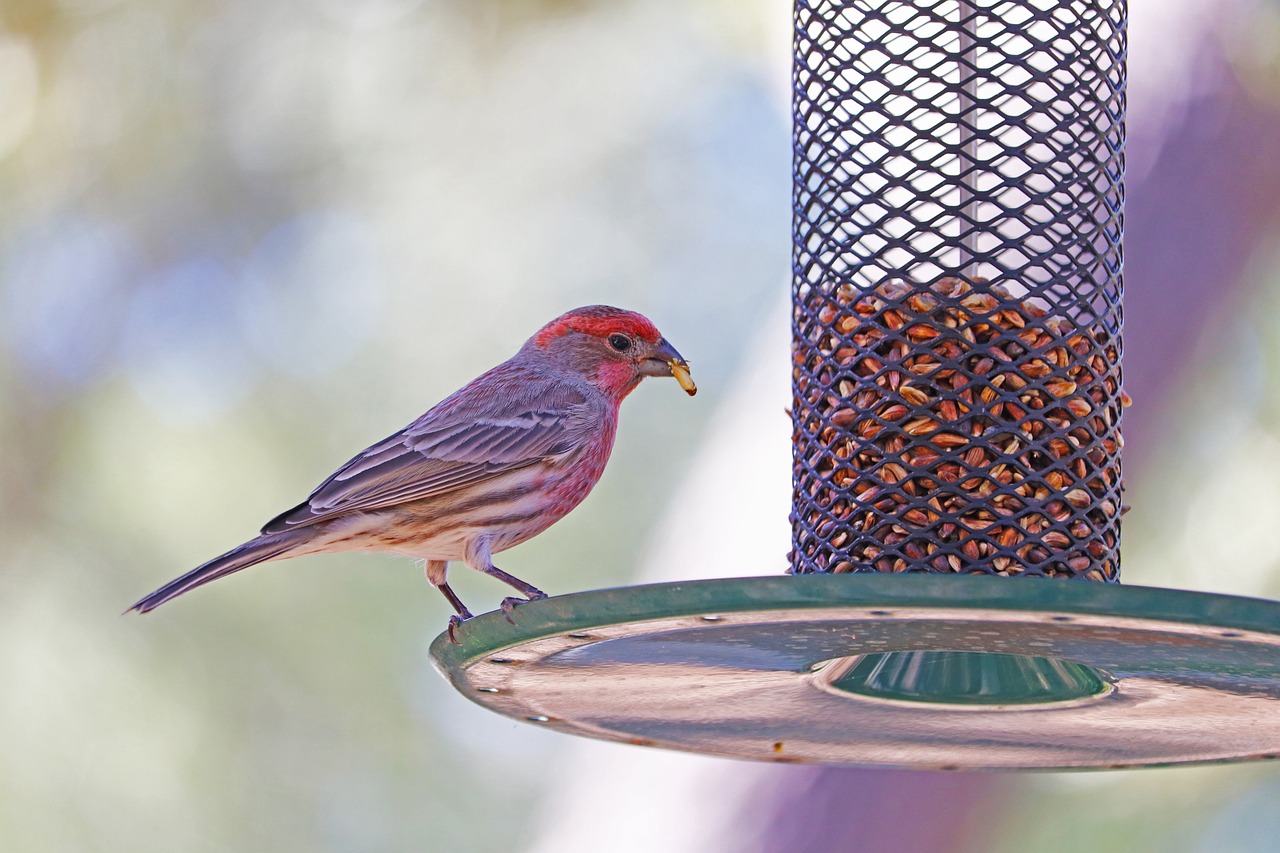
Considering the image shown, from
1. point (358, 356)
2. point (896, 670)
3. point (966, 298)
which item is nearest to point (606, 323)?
point (966, 298)

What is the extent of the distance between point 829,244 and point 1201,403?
3.95m

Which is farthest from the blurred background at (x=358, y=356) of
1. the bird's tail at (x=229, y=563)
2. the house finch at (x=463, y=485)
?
the bird's tail at (x=229, y=563)

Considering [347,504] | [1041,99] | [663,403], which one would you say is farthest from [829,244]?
[663,403]

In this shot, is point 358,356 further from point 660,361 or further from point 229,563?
point 229,563

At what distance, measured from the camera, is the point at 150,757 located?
8398 mm

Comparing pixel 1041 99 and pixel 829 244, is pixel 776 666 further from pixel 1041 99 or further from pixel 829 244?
pixel 1041 99

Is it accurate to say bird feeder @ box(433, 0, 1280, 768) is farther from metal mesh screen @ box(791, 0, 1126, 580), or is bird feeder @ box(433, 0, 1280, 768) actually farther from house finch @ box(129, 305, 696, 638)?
house finch @ box(129, 305, 696, 638)

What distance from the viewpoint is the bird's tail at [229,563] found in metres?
4.30

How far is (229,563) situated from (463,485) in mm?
675

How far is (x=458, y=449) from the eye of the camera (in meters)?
4.87

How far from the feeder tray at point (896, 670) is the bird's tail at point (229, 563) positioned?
43.6 inches

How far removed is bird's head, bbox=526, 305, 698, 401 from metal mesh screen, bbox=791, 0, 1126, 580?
4.21 feet

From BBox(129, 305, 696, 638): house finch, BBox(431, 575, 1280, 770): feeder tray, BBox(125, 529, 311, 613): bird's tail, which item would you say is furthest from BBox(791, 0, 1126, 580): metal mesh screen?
BBox(125, 529, 311, 613): bird's tail

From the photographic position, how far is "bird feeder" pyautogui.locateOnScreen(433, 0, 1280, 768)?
3.58m
